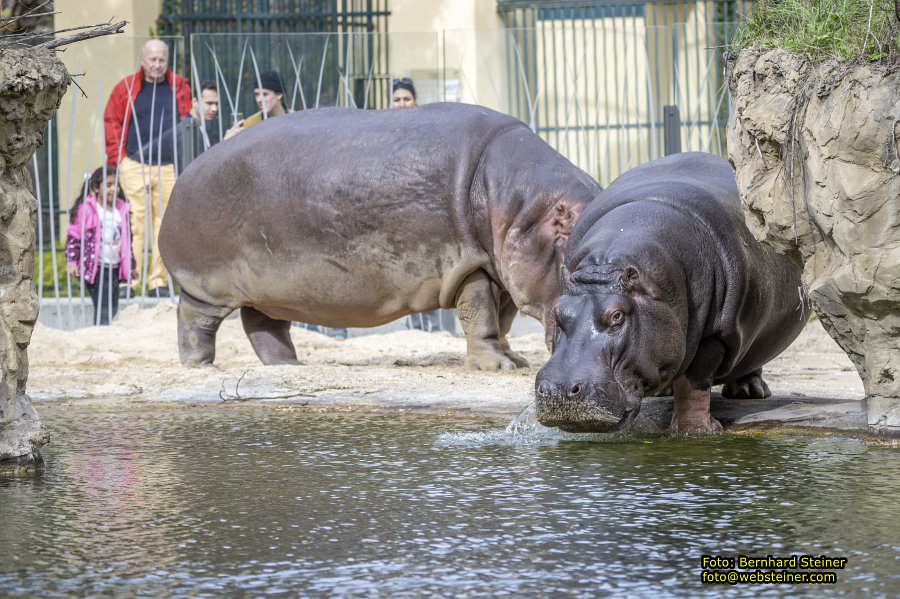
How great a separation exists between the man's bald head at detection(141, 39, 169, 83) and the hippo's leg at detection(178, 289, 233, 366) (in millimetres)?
→ 2871

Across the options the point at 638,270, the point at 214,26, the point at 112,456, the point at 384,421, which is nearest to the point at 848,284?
the point at 638,270

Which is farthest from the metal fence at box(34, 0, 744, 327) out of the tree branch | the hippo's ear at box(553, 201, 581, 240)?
the tree branch

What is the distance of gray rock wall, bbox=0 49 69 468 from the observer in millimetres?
4230

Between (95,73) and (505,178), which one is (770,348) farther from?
(95,73)

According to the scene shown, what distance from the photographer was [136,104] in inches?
399

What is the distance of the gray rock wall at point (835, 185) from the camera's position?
459 cm

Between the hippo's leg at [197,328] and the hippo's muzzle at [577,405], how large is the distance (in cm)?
350

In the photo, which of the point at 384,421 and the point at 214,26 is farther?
the point at 214,26

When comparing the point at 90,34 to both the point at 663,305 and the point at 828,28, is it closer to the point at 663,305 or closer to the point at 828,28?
the point at 663,305

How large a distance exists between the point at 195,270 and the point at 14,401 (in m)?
3.44

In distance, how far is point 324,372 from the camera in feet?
21.9

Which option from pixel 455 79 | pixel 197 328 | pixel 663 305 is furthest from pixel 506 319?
pixel 455 79

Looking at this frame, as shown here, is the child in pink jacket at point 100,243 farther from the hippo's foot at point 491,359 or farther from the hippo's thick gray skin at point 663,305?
the hippo's thick gray skin at point 663,305

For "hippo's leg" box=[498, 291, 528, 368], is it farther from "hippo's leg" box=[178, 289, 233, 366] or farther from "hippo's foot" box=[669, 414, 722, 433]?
"hippo's foot" box=[669, 414, 722, 433]
